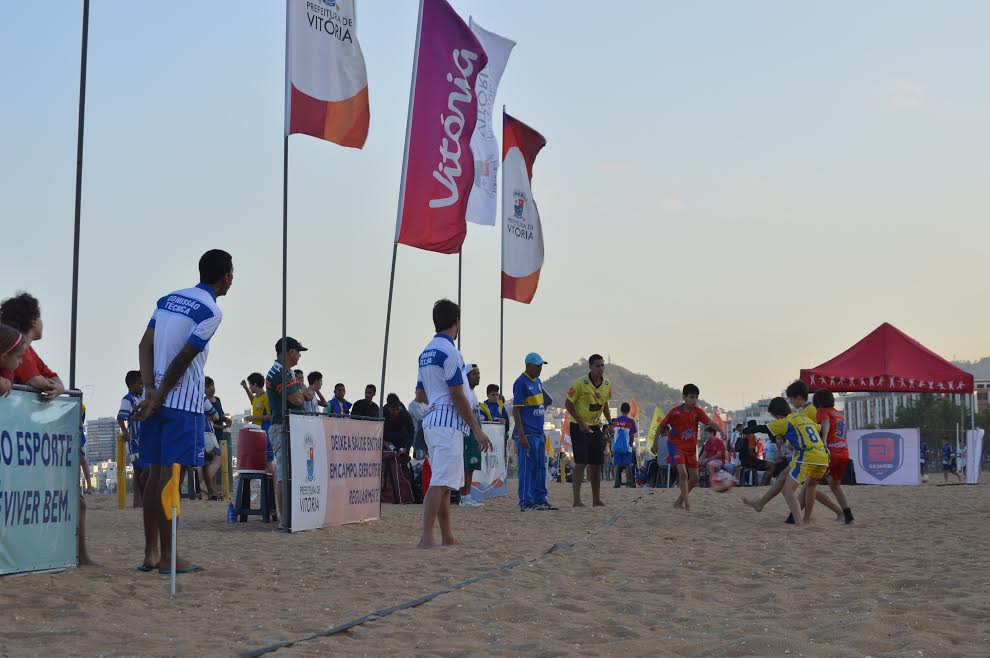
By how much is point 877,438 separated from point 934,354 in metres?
2.70

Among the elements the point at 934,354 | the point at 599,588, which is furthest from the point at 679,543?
the point at 934,354

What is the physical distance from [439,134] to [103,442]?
9655 millimetres

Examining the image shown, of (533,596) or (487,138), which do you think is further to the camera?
(487,138)

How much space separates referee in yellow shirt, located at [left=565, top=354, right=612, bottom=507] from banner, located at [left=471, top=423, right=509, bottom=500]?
1821 mm

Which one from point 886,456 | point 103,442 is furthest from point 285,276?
point 886,456

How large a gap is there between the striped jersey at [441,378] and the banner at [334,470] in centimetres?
209

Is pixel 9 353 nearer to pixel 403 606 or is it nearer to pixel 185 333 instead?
pixel 185 333

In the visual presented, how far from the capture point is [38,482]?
6.47 meters

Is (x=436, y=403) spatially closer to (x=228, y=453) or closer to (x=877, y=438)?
→ (x=228, y=453)

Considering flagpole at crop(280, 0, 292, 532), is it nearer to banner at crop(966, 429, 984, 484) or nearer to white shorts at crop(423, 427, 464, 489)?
white shorts at crop(423, 427, 464, 489)

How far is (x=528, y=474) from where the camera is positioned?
14.6 metres

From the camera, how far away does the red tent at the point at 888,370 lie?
82.4 ft

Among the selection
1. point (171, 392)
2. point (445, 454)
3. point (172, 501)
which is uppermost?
point (171, 392)

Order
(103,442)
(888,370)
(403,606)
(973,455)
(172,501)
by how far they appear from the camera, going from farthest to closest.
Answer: (973,455) < (888,370) < (103,442) < (172,501) < (403,606)
